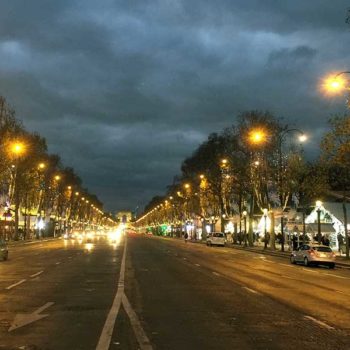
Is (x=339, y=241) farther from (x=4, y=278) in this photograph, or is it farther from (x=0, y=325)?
(x=0, y=325)

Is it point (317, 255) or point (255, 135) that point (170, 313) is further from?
point (255, 135)

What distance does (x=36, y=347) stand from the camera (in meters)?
9.73

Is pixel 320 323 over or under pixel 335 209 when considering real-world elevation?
under

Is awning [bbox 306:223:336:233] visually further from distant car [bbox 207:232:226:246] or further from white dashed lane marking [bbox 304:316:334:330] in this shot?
white dashed lane marking [bbox 304:316:334:330]

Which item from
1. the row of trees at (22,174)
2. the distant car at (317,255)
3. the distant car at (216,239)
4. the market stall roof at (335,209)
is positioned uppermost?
the row of trees at (22,174)

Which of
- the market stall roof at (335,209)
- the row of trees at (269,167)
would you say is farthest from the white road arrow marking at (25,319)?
the market stall roof at (335,209)

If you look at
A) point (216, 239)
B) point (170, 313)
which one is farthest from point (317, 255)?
point (216, 239)

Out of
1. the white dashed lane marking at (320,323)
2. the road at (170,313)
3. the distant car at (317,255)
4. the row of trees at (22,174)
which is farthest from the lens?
the row of trees at (22,174)

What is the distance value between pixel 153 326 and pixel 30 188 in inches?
2943

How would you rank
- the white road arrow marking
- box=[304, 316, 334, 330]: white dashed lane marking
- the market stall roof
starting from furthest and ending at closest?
the market stall roof < box=[304, 316, 334, 330]: white dashed lane marking < the white road arrow marking

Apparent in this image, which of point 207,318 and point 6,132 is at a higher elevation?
point 6,132

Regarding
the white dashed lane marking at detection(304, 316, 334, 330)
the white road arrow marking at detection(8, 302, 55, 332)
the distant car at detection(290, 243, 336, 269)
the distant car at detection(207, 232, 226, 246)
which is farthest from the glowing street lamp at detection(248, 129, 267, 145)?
the white road arrow marking at detection(8, 302, 55, 332)

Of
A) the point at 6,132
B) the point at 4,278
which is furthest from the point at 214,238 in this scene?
the point at 4,278

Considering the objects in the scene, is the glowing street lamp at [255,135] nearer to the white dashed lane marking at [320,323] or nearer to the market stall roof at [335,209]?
the market stall roof at [335,209]
